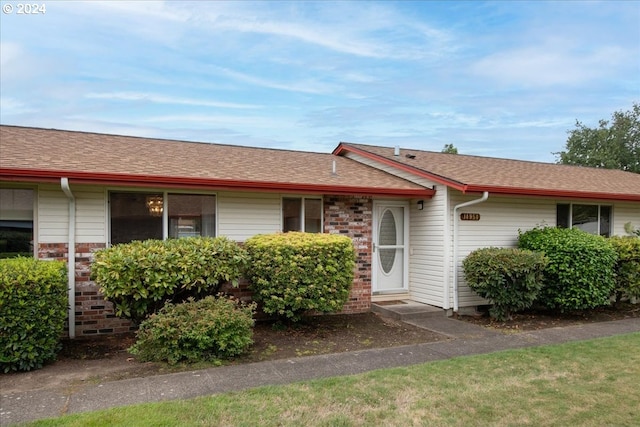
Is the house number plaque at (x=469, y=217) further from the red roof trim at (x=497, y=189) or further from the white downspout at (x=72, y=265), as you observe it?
the white downspout at (x=72, y=265)

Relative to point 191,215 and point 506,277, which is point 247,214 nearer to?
point 191,215

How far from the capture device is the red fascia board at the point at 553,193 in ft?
27.2

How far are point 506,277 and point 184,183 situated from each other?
5730mm

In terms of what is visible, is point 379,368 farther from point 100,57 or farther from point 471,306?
point 100,57

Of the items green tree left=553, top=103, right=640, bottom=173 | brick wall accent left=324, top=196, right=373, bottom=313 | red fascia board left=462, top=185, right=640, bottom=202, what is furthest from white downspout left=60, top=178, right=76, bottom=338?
green tree left=553, top=103, right=640, bottom=173

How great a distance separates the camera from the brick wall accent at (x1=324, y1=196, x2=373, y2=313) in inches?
343

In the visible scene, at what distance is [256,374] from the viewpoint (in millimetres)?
5004

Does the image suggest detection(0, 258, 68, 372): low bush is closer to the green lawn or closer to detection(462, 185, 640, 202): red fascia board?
the green lawn

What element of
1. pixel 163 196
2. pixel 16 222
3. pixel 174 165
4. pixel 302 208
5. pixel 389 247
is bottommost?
pixel 389 247

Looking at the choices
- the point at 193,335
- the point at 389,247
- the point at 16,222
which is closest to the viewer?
the point at 193,335

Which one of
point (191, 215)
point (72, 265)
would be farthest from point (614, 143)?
point (72, 265)

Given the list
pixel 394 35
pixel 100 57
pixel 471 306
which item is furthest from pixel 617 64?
pixel 100 57

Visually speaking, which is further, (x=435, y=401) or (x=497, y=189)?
(x=497, y=189)

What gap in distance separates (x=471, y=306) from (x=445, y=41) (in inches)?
297
